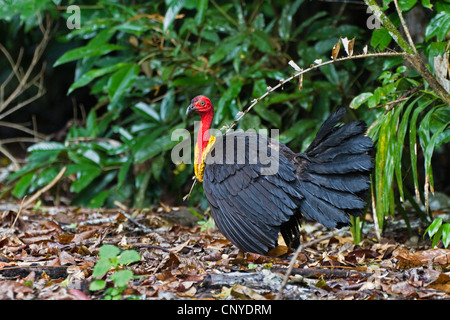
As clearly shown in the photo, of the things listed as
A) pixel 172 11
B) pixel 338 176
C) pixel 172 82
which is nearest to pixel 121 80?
pixel 172 82

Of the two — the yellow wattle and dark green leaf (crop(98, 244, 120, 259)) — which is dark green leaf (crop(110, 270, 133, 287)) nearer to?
dark green leaf (crop(98, 244, 120, 259))

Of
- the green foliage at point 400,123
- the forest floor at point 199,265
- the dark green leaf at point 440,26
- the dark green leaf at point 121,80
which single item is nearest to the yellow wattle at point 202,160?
the forest floor at point 199,265

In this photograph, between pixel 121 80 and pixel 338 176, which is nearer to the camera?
pixel 338 176

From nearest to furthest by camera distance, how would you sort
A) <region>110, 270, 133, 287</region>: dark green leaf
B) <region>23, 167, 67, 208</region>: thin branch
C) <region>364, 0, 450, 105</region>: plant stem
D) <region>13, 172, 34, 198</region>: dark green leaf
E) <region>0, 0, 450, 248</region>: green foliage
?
1. <region>110, 270, 133, 287</region>: dark green leaf
2. <region>364, 0, 450, 105</region>: plant stem
3. <region>23, 167, 67, 208</region>: thin branch
4. <region>0, 0, 450, 248</region>: green foliage
5. <region>13, 172, 34, 198</region>: dark green leaf

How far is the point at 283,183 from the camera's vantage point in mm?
3213

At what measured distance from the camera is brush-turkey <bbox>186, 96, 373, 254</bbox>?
10.1 feet

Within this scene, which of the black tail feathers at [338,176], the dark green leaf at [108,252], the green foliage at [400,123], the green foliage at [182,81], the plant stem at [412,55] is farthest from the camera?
the green foliage at [182,81]

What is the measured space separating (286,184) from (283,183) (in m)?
0.02

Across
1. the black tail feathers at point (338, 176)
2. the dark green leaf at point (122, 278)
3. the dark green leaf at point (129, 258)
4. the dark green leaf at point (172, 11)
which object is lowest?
the dark green leaf at point (122, 278)

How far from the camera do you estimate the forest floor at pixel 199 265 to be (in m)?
2.53

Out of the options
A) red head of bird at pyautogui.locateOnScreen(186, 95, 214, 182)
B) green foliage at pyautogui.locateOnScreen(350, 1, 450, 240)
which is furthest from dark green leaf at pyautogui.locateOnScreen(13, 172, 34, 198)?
green foliage at pyautogui.locateOnScreen(350, 1, 450, 240)

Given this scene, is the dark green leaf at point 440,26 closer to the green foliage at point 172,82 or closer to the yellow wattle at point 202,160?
the green foliage at point 172,82

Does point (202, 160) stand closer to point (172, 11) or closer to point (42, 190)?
point (172, 11)
